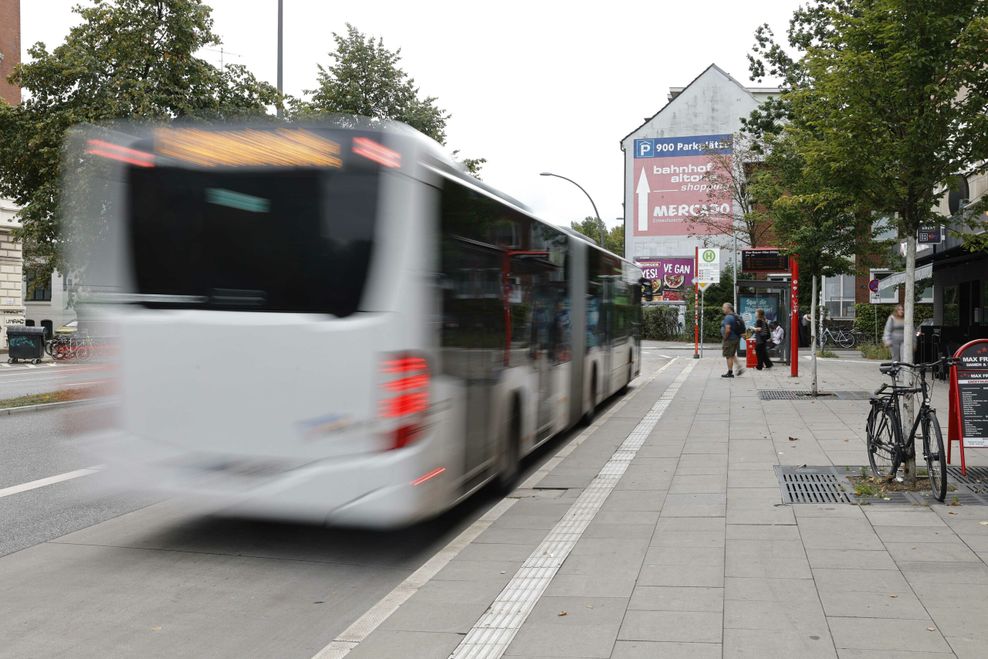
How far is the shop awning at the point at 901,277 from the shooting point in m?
24.0

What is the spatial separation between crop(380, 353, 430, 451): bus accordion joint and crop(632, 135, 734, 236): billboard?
51215 millimetres

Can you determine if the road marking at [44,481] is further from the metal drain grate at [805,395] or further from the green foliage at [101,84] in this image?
the metal drain grate at [805,395]

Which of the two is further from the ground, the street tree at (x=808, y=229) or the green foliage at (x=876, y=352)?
the street tree at (x=808, y=229)

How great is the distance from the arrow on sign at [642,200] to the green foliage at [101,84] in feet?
134

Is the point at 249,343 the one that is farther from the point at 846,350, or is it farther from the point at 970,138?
the point at 846,350

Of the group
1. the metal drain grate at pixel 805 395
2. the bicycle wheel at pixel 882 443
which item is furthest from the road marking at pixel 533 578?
the metal drain grate at pixel 805 395

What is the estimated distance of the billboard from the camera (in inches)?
2192

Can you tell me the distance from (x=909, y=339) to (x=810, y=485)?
6.32 feet

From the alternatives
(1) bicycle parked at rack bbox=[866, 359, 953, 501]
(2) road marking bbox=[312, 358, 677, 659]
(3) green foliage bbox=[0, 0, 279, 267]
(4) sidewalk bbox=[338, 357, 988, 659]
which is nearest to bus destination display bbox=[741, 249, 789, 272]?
(3) green foliage bbox=[0, 0, 279, 267]

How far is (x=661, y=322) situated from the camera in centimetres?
4834

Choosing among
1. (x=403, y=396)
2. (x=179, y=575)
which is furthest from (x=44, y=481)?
(x=403, y=396)

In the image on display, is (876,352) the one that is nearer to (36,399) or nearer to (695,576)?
(36,399)

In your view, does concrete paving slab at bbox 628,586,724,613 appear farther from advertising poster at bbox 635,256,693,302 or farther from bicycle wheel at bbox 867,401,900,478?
advertising poster at bbox 635,256,693,302

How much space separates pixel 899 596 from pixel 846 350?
37.8 m
